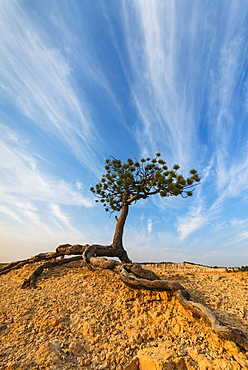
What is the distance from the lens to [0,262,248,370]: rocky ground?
326 cm

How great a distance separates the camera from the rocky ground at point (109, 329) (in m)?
3.26

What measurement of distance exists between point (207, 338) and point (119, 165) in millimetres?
10784

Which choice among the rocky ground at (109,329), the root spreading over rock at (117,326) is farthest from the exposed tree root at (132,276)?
the rocky ground at (109,329)

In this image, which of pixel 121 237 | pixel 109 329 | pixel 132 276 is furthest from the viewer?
pixel 121 237

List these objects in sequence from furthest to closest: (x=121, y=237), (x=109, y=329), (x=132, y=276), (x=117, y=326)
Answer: (x=121, y=237) → (x=132, y=276) → (x=117, y=326) → (x=109, y=329)

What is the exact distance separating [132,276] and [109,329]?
1.87 metres

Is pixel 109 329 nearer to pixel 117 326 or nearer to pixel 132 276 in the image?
pixel 117 326

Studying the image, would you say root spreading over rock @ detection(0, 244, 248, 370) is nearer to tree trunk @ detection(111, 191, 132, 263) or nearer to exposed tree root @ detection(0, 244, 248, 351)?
exposed tree root @ detection(0, 244, 248, 351)

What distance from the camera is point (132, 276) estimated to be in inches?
229

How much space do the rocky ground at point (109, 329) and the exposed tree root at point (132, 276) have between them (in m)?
0.17

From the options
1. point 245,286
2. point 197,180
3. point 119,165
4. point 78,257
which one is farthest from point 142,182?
point 245,286

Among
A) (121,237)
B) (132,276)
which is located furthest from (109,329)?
(121,237)

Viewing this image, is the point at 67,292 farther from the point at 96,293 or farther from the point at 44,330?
the point at 44,330

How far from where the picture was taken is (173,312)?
466 centimetres
